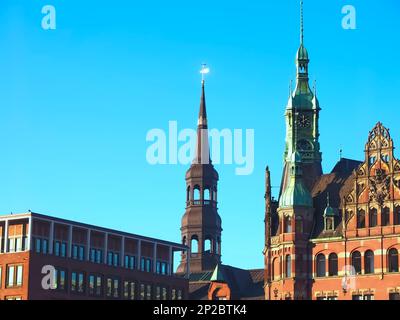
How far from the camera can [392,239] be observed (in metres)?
118

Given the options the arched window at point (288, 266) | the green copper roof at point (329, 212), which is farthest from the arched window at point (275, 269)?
the green copper roof at point (329, 212)

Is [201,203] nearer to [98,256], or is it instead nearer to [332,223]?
[98,256]

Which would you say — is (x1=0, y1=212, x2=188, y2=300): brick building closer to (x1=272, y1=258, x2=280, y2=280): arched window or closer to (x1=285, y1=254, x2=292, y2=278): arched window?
(x1=272, y1=258, x2=280, y2=280): arched window

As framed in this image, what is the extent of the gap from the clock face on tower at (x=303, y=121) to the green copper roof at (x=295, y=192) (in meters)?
6.90

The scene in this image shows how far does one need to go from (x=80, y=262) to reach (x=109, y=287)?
659 cm

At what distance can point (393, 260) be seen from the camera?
119188mm

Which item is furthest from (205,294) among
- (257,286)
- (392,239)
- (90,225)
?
(392,239)

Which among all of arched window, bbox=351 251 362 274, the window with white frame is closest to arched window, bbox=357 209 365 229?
arched window, bbox=351 251 362 274

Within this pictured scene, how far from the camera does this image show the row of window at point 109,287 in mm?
137250

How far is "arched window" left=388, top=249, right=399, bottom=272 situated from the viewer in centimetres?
11869
